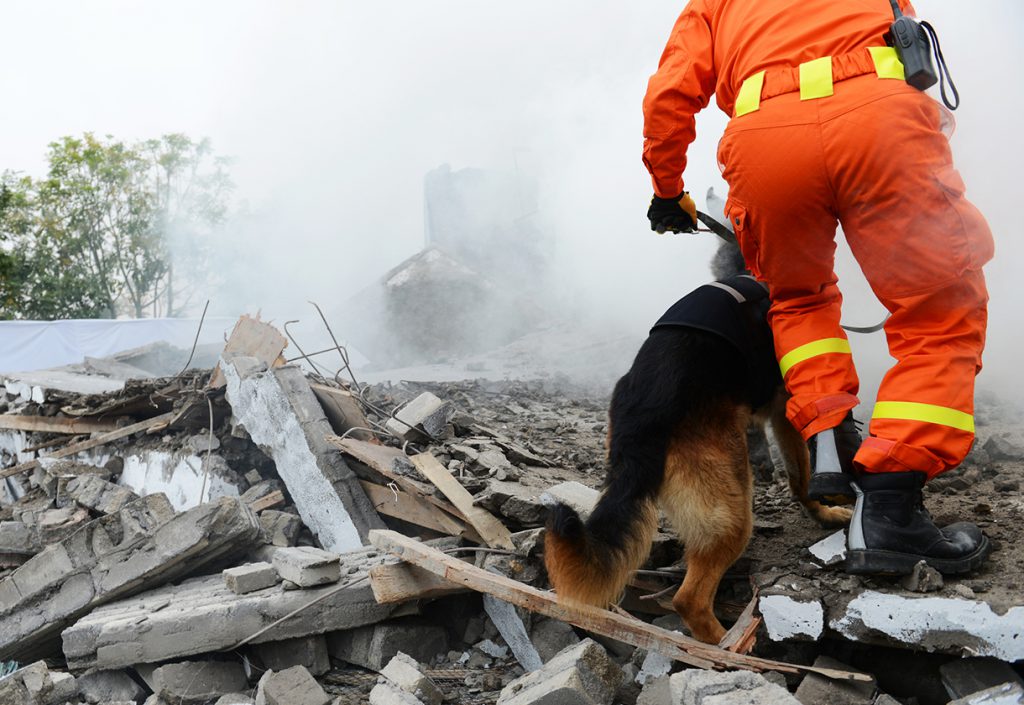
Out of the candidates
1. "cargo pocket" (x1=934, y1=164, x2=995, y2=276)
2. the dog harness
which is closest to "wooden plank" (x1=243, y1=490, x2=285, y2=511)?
the dog harness

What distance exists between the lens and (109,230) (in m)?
20.3

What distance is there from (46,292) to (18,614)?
700 inches

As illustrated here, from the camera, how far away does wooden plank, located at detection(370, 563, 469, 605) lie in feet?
9.36

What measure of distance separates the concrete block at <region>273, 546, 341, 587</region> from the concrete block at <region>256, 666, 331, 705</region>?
33 centimetres

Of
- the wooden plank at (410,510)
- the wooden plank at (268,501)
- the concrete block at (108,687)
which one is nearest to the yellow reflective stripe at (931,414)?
the wooden plank at (410,510)

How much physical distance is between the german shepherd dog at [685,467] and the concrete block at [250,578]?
63.2 inches

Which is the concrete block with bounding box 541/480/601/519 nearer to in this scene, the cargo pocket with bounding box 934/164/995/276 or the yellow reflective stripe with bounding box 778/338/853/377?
the yellow reflective stripe with bounding box 778/338/853/377

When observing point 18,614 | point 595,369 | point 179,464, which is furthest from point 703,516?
point 595,369

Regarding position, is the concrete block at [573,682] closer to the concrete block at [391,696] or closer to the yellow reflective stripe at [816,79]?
the concrete block at [391,696]

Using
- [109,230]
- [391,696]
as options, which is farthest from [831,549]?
[109,230]

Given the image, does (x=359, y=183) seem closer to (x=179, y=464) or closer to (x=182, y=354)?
(x=182, y=354)

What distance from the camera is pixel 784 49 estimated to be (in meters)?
2.09

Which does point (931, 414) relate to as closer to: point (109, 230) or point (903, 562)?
point (903, 562)

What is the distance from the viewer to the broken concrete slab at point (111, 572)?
350 cm
